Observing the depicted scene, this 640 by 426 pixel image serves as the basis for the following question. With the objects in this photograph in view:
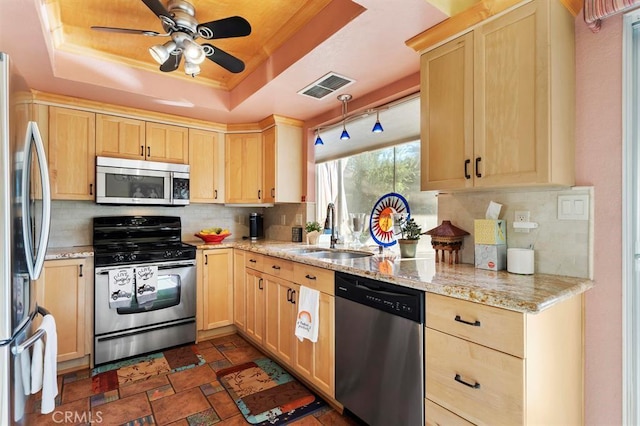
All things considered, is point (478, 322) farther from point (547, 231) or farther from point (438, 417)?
point (547, 231)

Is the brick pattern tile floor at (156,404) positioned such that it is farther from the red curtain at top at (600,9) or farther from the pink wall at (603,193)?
the red curtain at top at (600,9)

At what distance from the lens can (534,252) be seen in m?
1.71

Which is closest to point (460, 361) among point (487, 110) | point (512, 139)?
point (512, 139)

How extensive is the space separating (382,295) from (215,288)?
2.13m

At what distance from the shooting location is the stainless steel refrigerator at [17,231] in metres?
1.25

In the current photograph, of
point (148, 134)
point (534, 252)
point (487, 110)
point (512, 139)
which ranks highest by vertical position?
point (148, 134)

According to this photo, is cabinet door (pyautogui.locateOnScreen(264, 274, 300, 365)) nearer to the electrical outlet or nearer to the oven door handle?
the oven door handle

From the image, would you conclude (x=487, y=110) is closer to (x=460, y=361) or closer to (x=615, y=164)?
(x=615, y=164)

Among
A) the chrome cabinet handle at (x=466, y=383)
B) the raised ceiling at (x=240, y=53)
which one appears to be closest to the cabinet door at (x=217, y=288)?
the raised ceiling at (x=240, y=53)

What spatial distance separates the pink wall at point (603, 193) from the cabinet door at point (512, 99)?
31cm

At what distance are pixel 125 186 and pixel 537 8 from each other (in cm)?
335

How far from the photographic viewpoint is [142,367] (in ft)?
8.89

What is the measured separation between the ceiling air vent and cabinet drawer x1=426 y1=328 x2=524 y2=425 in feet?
6.16

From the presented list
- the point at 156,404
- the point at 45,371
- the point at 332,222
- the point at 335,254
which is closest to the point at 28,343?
the point at 45,371
